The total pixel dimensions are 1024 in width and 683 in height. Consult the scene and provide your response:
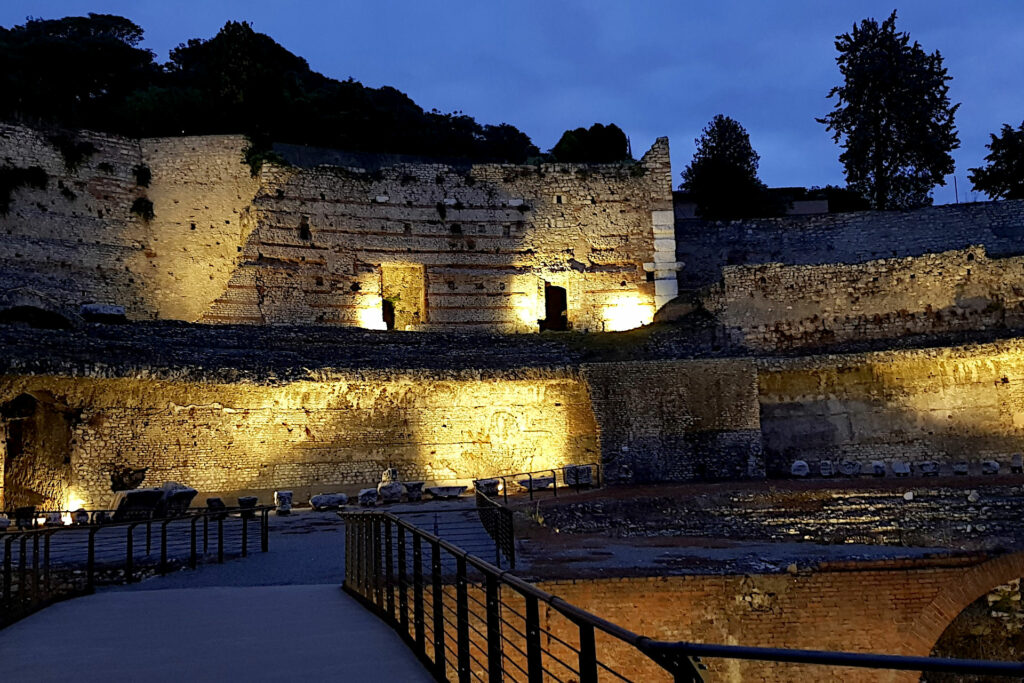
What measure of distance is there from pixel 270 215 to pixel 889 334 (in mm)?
17210

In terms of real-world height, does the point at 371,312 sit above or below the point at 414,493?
above

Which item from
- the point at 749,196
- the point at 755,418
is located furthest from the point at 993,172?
the point at 755,418

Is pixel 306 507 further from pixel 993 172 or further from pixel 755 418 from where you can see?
pixel 993 172

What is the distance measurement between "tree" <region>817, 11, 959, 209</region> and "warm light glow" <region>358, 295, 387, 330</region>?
20855 millimetres

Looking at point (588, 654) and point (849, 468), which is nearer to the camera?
point (588, 654)

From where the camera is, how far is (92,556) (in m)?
8.76

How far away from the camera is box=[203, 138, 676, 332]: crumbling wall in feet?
85.9

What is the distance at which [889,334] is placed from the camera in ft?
73.3

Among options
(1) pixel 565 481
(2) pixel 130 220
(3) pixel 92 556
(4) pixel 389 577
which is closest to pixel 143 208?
(2) pixel 130 220

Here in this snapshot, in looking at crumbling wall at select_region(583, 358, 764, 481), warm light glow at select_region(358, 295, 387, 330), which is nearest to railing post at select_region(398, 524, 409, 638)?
crumbling wall at select_region(583, 358, 764, 481)

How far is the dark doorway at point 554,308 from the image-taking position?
29.7 m

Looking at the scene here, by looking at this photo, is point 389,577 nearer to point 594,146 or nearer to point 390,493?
point 390,493

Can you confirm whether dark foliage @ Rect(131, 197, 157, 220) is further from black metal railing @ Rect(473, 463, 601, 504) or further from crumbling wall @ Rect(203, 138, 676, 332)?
black metal railing @ Rect(473, 463, 601, 504)

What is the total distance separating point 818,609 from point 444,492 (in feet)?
29.6
